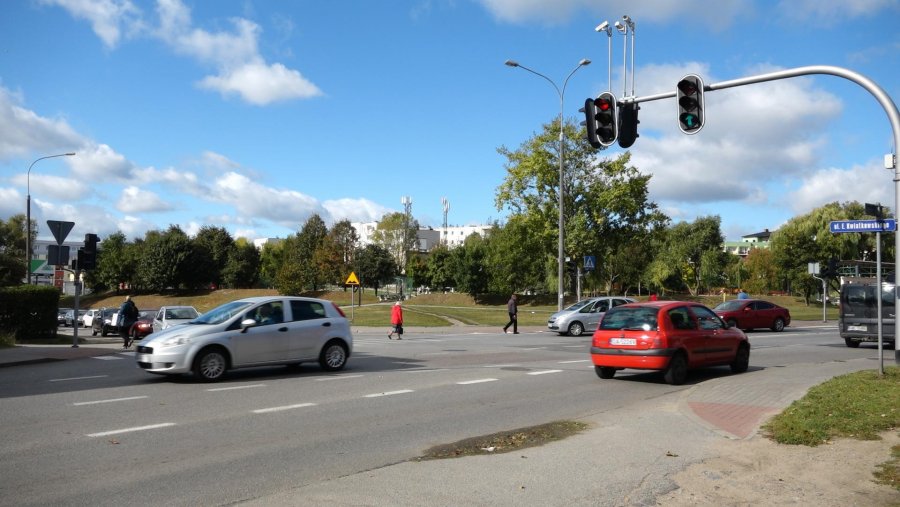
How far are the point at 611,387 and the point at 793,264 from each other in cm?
6197

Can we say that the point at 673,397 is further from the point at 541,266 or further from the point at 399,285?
the point at 399,285

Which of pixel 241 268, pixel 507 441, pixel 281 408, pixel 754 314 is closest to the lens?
pixel 507 441

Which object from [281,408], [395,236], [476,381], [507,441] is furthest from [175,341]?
[395,236]

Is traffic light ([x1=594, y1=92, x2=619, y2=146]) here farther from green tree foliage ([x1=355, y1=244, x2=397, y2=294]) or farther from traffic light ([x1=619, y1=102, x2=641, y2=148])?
green tree foliage ([x1=355, y1=244, x2=397, y2=294])

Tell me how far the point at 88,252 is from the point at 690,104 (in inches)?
726

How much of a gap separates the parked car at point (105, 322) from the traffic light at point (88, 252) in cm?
1473

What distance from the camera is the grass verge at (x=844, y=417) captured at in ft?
25.0

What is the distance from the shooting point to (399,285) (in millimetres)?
92062

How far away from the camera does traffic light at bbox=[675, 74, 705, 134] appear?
13102 mm

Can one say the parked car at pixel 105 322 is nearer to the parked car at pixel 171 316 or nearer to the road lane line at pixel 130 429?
the parked car at pixel 171 316

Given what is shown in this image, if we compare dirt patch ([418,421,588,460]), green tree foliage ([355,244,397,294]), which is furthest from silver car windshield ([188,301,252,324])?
green tree foliage ([355,244,397,294])

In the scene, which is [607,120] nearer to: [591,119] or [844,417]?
[591,119]

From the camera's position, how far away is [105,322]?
38.5 m

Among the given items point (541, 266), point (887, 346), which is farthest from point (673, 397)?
point (541, 266)
